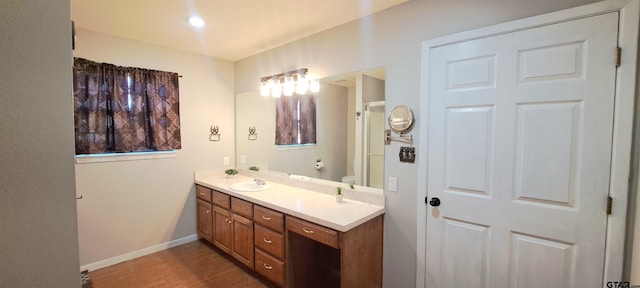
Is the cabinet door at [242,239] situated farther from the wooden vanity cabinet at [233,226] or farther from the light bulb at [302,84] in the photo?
the light bulb at [302,84]

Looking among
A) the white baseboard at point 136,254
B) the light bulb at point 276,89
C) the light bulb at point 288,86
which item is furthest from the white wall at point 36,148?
the white baseboard at point 136,254

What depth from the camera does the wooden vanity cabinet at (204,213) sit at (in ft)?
10.7

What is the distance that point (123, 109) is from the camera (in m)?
2.91

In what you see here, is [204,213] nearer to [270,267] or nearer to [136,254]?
[136,254]

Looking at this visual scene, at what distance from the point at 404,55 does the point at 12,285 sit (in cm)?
223

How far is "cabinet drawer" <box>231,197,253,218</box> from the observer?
2.63 meters

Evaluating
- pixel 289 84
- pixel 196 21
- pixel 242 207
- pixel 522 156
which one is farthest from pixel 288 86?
pixel 522 156

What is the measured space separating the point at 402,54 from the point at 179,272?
296 cm

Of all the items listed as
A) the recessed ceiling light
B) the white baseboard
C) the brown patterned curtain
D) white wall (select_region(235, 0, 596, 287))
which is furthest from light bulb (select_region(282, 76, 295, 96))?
the white baseboard

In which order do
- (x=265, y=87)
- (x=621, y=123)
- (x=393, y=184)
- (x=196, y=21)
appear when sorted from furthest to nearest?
(x=265, y=87) → (x=196, y=21) → (x=393, y=184) → (x=621, y=123)

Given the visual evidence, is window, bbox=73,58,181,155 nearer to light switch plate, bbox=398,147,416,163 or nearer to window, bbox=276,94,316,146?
window, bbox=276,94,316,146

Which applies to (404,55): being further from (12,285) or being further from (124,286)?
(124,286)

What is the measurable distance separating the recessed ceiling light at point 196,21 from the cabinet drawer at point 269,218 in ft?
5.74

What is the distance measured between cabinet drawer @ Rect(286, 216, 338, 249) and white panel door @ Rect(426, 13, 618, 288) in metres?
0.71
